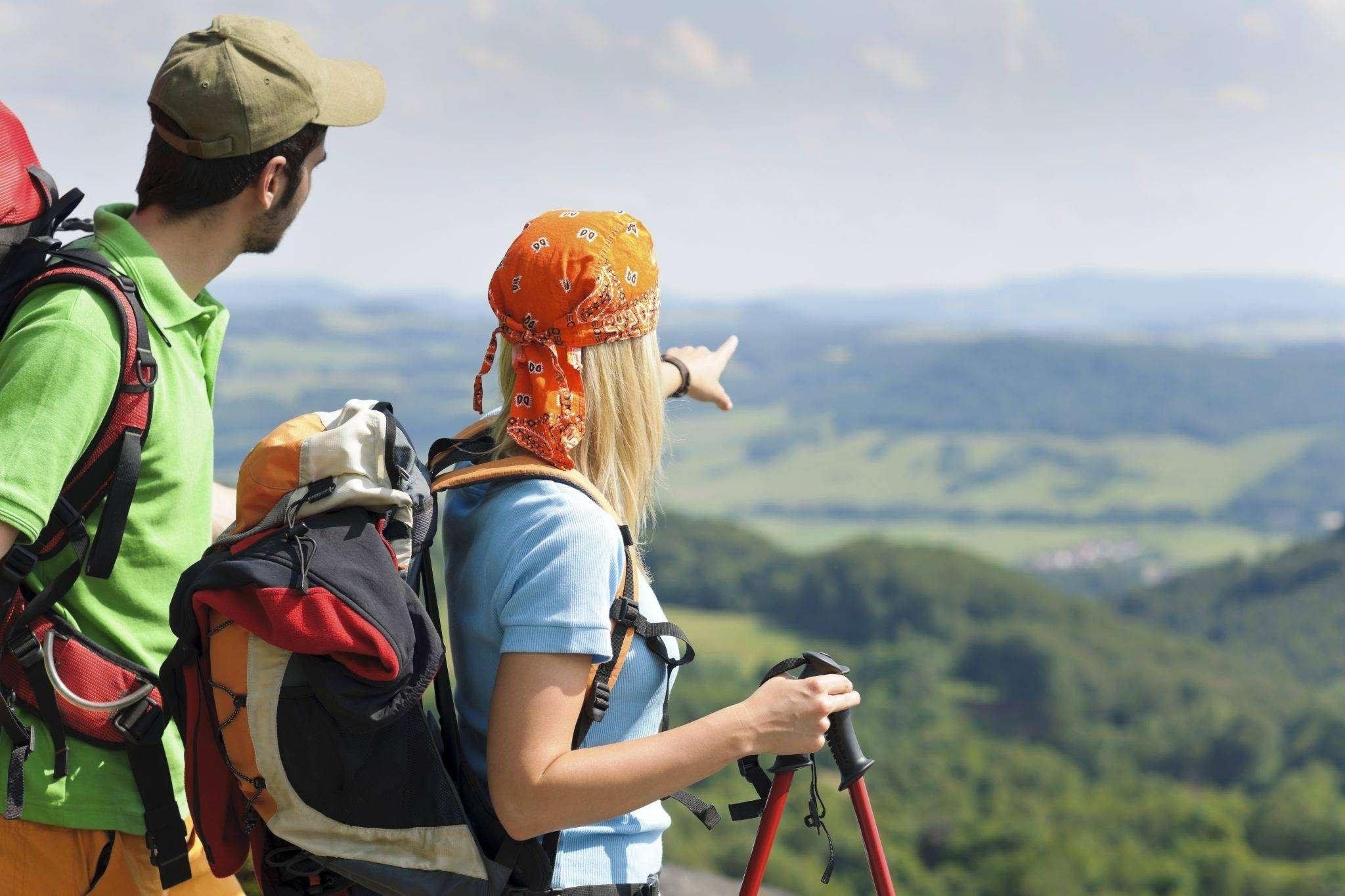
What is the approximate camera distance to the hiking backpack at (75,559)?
8.18 ft

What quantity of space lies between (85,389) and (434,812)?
1.01 meters

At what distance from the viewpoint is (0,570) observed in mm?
2404

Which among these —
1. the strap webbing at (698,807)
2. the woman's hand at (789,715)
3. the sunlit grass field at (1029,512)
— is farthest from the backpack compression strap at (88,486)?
the sunlit grass field at (1029,512)

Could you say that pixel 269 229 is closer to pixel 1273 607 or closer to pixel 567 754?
pixel 567 754

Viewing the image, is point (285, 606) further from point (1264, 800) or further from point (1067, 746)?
point (1067, 746)

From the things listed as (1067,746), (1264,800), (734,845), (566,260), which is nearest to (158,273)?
(566,260)

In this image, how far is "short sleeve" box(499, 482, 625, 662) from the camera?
2.33 metres

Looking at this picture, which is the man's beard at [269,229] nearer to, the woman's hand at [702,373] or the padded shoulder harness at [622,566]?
the padded shoulder harness at [622,566]

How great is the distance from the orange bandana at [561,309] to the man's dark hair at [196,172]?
53 centimetres

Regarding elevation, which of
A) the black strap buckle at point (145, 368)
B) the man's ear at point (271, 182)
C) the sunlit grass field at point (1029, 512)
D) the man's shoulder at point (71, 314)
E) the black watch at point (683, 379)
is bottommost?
the sunlit grass field at point (1029, 512)

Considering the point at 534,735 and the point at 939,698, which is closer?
the point at 534,735

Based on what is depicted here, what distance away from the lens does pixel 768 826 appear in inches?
107

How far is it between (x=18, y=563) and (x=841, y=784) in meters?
1.73

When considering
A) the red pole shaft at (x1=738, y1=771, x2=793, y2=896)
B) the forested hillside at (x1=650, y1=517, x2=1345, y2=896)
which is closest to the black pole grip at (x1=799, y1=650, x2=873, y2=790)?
the red pole shaft at (x1=738, y1=771, x2=793, y2=896)
